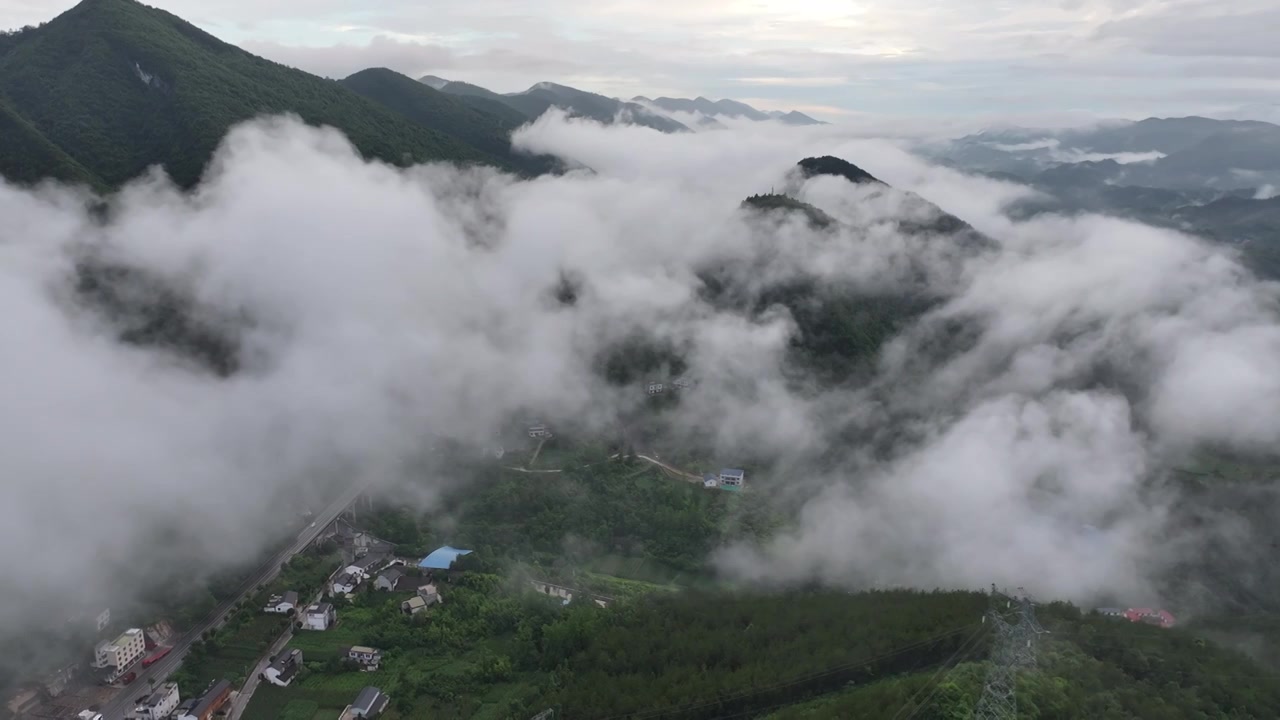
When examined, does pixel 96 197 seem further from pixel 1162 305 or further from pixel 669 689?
pixel 1162 305

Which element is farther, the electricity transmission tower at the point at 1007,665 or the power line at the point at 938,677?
the power line at the point at 938,677

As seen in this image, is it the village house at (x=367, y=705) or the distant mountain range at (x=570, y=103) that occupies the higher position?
the distant mountain range at (x=570, y=103)

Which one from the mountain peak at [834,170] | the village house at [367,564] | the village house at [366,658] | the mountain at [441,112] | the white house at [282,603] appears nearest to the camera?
the village house at [366,658]

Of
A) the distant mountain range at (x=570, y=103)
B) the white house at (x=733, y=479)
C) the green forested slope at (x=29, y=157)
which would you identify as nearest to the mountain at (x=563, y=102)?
the distant mountain range at (x=570, y=103)

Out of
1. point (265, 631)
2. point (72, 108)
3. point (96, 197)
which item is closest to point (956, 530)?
point (265, 631)

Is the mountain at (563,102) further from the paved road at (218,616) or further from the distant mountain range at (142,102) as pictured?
the paved road at (218,616)
